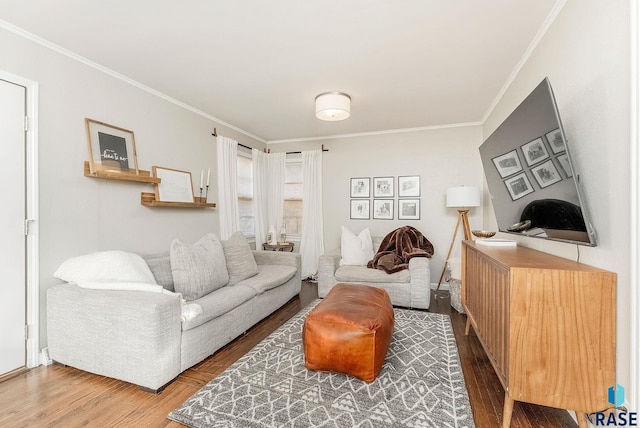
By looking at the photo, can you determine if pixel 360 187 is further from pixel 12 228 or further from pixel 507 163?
pixel 12 228

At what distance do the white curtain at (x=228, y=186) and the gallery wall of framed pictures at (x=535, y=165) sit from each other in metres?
3.21

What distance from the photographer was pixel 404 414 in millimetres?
1590

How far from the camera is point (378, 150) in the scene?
4.52m

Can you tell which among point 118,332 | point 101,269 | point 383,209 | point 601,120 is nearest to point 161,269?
point 101,269

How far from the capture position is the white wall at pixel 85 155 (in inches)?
84.4

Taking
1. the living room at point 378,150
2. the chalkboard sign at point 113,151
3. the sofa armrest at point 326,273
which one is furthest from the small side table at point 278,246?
the chalkboard sign at point 113,151

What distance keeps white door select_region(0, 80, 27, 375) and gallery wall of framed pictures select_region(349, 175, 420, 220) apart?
12.2 feet

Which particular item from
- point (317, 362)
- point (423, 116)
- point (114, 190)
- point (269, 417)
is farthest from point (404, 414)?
point (423, 116)

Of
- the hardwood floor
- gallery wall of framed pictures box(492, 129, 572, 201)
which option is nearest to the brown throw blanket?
the hardwood floor

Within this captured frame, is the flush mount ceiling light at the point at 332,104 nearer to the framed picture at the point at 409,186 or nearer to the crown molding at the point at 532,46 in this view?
the crown molding at the point at 532,46

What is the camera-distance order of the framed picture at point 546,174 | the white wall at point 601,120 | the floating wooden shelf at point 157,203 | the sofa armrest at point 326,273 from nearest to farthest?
1. the white wall at point 601,120
2. the framed picture at point 546,174
3. the floating wooden shelf at point 157,203
4. the sofa armrest at point 326,273

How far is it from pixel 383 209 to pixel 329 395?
3120 mm

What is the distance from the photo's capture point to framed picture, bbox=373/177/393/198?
175 inches

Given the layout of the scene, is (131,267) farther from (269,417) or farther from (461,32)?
(461,32)
